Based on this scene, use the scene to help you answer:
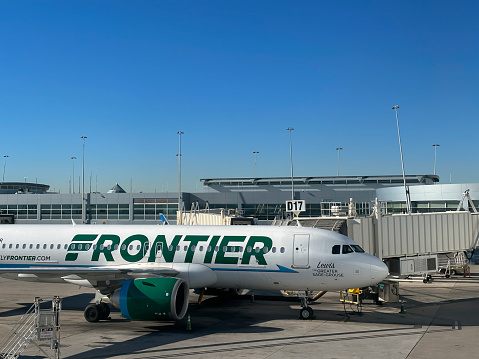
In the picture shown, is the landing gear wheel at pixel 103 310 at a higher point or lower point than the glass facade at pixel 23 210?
lower

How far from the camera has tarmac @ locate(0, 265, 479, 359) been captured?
16.5m

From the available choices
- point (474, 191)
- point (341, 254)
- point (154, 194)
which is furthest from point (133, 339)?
point (154, 194)

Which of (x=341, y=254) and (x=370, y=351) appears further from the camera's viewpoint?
(x=341, y=254)

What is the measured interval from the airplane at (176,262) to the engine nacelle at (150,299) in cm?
4

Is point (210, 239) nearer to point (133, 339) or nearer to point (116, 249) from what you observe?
point (116, 249)

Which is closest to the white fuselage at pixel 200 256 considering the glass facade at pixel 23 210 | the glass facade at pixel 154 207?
the glass facade at pixel 154 207

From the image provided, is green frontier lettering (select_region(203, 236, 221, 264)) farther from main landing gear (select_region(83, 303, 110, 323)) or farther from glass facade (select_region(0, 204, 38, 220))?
glass facade (select_region(0, 204, 38, 220))

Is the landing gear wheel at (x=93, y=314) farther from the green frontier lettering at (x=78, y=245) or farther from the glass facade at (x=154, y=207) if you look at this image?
the glass facade at (x=154, y=207)

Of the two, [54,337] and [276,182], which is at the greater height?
[276,182]

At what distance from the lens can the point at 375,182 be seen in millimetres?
85500

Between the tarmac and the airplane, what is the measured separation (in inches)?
49.0

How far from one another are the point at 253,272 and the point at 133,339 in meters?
6.29

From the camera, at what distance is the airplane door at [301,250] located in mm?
21703

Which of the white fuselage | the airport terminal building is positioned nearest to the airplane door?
the white fuselage
